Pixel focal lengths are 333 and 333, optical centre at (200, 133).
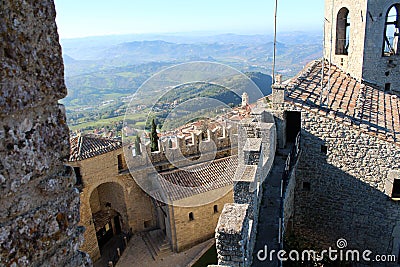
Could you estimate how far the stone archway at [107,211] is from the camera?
1295cm

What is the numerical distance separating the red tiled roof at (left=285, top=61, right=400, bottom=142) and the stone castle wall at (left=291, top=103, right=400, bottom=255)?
11.5 inches

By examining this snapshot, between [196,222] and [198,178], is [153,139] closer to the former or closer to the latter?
[198,178]

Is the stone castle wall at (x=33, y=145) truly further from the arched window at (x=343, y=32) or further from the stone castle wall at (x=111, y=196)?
the arched window at (x=343, y=32)

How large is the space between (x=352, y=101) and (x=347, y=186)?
2.41 m

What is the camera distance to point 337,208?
9062mm

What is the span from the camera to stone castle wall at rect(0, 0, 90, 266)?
57.5 inches

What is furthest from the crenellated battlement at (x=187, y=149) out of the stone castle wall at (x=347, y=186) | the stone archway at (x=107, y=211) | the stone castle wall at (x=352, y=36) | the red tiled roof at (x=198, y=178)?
the stone castle wall at (x=352, y=36)

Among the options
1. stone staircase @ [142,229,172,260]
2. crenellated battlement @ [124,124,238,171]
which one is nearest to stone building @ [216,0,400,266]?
crenellated battlement @ [124,124,238,171]

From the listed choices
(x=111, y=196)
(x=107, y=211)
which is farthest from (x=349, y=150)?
(x=107, y=211)

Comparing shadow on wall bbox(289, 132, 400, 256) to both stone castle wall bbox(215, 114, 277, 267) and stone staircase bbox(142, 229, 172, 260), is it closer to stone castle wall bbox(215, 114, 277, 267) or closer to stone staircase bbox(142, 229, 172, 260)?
stone castle wall bbox(215, 114, 277, 267)

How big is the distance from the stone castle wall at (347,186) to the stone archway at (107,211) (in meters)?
6.73

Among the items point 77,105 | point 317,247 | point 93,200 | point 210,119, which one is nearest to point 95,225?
point 93,200

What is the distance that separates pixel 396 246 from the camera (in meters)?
8.59

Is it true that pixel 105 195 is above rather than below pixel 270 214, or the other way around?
below
